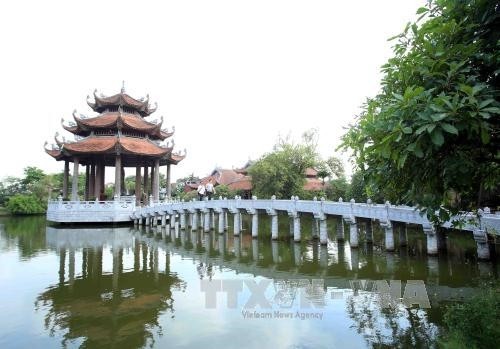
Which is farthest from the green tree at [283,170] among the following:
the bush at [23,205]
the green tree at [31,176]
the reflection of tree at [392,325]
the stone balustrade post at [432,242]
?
the green tree at [31,176]

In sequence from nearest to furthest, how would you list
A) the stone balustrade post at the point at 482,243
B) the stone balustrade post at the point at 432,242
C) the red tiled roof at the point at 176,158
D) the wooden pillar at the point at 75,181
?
1. the stone balustrade post at the point at 482,243
2. the stone balustrade post at the point at 432,242
3. the wooden pillar at the point at 75,181
4. the red tiled roof at the point at 176,158

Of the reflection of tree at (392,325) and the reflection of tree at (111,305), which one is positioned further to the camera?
the reflection of tree at (111,305)

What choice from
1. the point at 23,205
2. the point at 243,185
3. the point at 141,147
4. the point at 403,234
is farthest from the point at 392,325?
the point at 23,205

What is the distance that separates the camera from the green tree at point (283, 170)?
29672mm

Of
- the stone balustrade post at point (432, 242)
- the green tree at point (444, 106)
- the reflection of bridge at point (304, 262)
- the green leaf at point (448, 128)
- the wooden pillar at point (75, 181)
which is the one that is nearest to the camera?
the green leaf at point (448, 128)

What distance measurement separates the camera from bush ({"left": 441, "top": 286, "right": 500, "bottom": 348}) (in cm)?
491

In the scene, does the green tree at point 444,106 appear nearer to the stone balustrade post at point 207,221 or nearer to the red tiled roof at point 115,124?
the stone balustrade post at point 207,221

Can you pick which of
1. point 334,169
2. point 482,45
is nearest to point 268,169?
point 334,169

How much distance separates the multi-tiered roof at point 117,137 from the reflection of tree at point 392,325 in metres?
25.9

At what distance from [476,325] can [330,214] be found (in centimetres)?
1256

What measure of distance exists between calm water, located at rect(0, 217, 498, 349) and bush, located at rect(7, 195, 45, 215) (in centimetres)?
3310

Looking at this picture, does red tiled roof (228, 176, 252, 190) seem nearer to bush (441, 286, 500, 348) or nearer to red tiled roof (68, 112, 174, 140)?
red tiled roof (68, 112, 174, 140)

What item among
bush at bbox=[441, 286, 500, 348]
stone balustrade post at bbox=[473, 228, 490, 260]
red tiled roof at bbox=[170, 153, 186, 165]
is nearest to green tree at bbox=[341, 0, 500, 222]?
bush at bbox=[441, 286, 500, 348]

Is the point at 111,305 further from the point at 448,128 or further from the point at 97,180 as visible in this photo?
the point at 97,180
